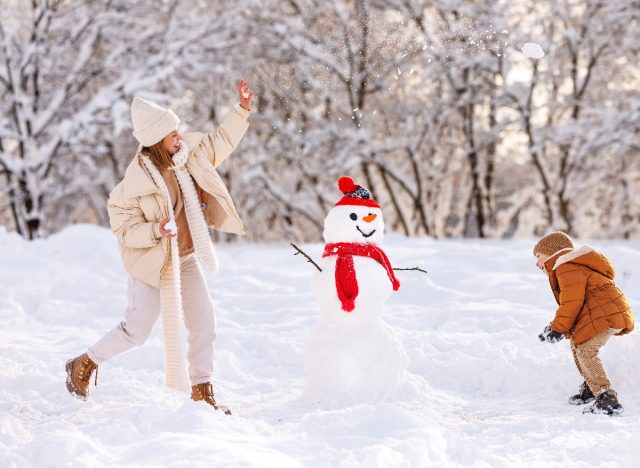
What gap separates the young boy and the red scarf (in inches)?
36.9

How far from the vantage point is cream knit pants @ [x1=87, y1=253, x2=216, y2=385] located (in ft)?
12.8

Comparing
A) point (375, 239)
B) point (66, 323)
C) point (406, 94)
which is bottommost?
point (66, 323)

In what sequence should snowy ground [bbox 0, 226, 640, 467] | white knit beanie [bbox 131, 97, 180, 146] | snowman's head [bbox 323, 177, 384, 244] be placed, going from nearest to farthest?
snowy ground [bbox 0, 226, 640, 467]
white knit beanie [bbox 131, 97, 180, 146]
snowman's head [bbox 323, 177, 384, 244]

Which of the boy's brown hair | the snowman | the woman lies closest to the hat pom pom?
the snowman

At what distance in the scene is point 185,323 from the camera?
407cm

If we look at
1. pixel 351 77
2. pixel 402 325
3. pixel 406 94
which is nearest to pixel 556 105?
pixel 406 94

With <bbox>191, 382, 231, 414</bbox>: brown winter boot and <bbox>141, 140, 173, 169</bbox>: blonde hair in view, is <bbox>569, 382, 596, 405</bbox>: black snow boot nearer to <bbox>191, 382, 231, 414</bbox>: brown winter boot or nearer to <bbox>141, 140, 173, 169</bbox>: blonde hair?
<bbox>191, 382, 231, 414</bbox>: brown winter boot

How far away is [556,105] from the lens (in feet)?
49.8

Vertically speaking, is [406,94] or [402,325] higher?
[406,94]

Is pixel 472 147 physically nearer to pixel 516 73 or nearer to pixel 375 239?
pixel 516 73

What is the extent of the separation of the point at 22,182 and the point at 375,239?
37.5 ft

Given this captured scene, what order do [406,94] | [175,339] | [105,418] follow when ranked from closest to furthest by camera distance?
[105,418], [175,339], [406,94]

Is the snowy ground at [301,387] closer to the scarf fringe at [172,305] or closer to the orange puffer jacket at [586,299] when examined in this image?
the scarf fringe at [172,305]

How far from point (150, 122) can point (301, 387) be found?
1923 mm
